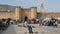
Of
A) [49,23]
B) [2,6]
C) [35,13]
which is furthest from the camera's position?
[2,6]

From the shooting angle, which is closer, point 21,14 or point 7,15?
point 7,15

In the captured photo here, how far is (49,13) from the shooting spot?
59125 millimetres

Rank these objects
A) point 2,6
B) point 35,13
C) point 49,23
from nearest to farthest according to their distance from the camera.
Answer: point 49,23
point 35,13
point 2,6

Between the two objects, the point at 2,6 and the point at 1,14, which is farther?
the point at 2,6

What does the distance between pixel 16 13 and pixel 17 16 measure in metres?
1.06

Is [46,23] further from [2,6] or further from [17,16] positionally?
[2,6]

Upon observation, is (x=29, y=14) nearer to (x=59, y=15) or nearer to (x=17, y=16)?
(x=17, y=16)

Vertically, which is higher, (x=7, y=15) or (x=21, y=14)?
(x=21, y=14)

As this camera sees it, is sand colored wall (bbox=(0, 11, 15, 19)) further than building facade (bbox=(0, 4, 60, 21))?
Yes

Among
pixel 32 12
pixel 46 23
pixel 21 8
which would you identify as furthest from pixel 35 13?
pixel 46 23

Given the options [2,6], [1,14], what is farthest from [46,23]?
[2,6]

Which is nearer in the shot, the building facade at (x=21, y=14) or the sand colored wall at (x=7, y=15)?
the building facade at (x=21, y=14)

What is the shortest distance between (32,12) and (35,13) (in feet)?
3.52

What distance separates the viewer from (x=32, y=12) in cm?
5925
